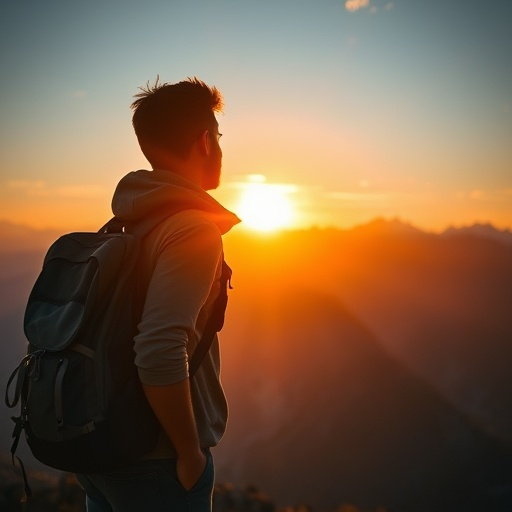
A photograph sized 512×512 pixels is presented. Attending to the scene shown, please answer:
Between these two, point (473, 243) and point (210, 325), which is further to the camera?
point (473, 243)

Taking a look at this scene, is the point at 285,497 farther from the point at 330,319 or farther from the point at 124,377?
the point at 124,377

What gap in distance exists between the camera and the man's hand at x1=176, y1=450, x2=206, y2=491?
1.73 meters

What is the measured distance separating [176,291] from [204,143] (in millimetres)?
662

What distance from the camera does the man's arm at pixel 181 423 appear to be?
1.62m

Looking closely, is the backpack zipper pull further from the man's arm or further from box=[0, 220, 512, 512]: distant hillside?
box=[0, 220, 512, 512]: distant hillside

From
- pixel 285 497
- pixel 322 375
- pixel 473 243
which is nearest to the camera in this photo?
pixel 285 497

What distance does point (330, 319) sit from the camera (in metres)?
81.1

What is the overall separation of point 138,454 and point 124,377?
28 centimetres

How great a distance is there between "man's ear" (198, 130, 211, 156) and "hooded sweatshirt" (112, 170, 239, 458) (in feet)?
0.54

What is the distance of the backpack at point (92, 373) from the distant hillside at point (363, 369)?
163ft

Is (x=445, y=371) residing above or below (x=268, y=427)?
above

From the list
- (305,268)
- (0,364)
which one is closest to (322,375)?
(305,268)

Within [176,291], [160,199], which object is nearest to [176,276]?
[176,291]

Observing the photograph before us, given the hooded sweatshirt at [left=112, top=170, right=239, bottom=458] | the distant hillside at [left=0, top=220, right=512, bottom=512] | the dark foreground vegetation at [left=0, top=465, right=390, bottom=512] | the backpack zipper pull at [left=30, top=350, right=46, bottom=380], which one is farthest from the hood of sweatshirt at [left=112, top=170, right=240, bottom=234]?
the distant hillside at [left=0, top=220, right=512, bottom=512]
